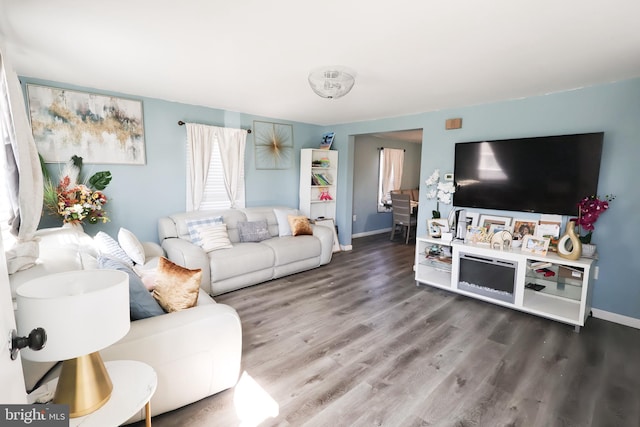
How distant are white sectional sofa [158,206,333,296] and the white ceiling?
1.64 meters

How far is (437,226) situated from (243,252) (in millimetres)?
2415

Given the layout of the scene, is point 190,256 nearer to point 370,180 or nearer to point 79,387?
point 79,387

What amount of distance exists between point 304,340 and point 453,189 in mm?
2630

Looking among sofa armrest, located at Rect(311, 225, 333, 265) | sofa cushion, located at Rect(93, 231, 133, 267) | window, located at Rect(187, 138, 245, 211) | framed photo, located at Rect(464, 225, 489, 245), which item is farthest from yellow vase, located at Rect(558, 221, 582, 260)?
window, located at Rect(187, 138, 245, 211)

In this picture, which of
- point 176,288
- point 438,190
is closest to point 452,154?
point 438,190

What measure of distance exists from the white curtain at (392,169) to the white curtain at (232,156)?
3639 millimetres

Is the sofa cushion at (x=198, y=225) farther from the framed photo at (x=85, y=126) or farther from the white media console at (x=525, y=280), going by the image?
the white media console at (x=525, y=280)

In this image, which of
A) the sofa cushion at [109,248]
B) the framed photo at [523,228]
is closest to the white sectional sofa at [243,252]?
the sofa cushion at [109,248]

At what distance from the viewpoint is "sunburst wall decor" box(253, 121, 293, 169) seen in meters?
4.73

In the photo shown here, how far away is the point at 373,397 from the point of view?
1900 millimetres

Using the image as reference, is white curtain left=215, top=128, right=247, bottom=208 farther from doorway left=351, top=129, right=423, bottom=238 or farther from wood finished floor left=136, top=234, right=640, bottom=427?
doorway left=351, top=129, right=423, bottom=238

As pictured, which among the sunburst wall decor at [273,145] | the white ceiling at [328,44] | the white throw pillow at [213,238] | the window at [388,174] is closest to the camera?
the white ceiling at [328,44]

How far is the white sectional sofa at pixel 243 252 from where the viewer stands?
10.9 ft

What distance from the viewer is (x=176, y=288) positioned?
1.90 meters
